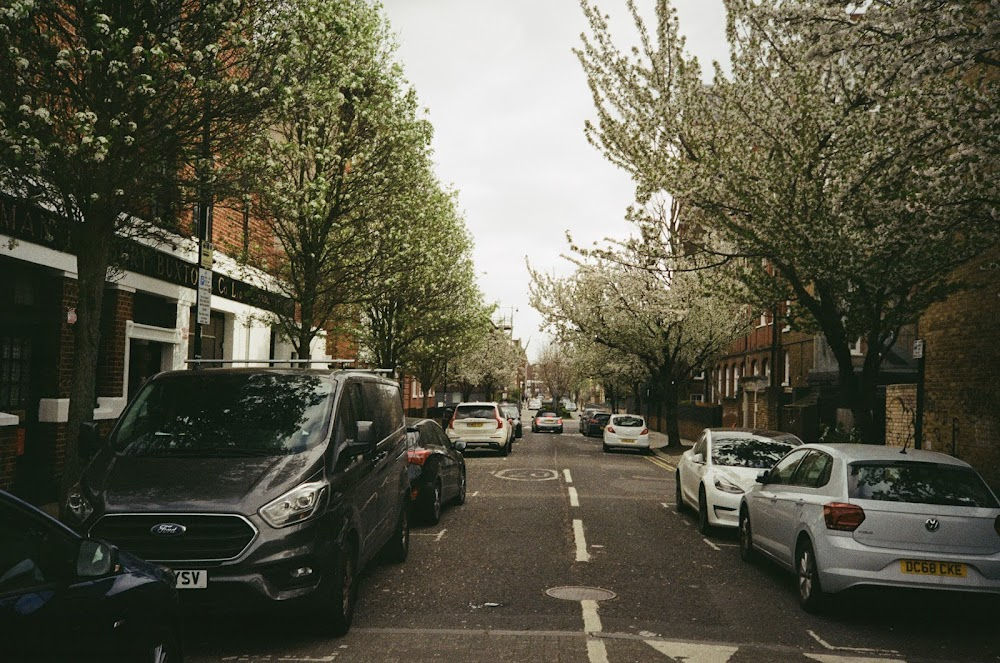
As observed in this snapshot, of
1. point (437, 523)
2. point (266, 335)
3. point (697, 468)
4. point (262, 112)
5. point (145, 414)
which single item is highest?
point (262, 112)

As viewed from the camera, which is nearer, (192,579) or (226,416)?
(192,579)

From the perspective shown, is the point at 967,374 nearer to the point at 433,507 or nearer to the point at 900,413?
the point at 900,413

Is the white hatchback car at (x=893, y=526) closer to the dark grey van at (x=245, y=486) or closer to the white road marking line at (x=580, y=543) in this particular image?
the white road marking line at (x=580, y=543)

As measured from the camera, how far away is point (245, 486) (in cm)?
593

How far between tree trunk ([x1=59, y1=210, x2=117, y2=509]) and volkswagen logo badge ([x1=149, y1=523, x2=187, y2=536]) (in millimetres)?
3696

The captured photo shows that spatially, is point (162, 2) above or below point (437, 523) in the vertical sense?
above

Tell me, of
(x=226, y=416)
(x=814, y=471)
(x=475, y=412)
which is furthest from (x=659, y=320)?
(x=226, y=416)

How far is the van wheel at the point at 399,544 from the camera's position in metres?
9.23

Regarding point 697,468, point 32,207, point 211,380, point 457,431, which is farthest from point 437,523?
point 457,431

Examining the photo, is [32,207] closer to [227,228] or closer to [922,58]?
[227,228]

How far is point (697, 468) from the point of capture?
1274 cm

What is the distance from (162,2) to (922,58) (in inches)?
308

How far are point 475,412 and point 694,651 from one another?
20842 mm

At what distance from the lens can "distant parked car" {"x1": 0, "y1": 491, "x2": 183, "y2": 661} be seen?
3234 millimetres
